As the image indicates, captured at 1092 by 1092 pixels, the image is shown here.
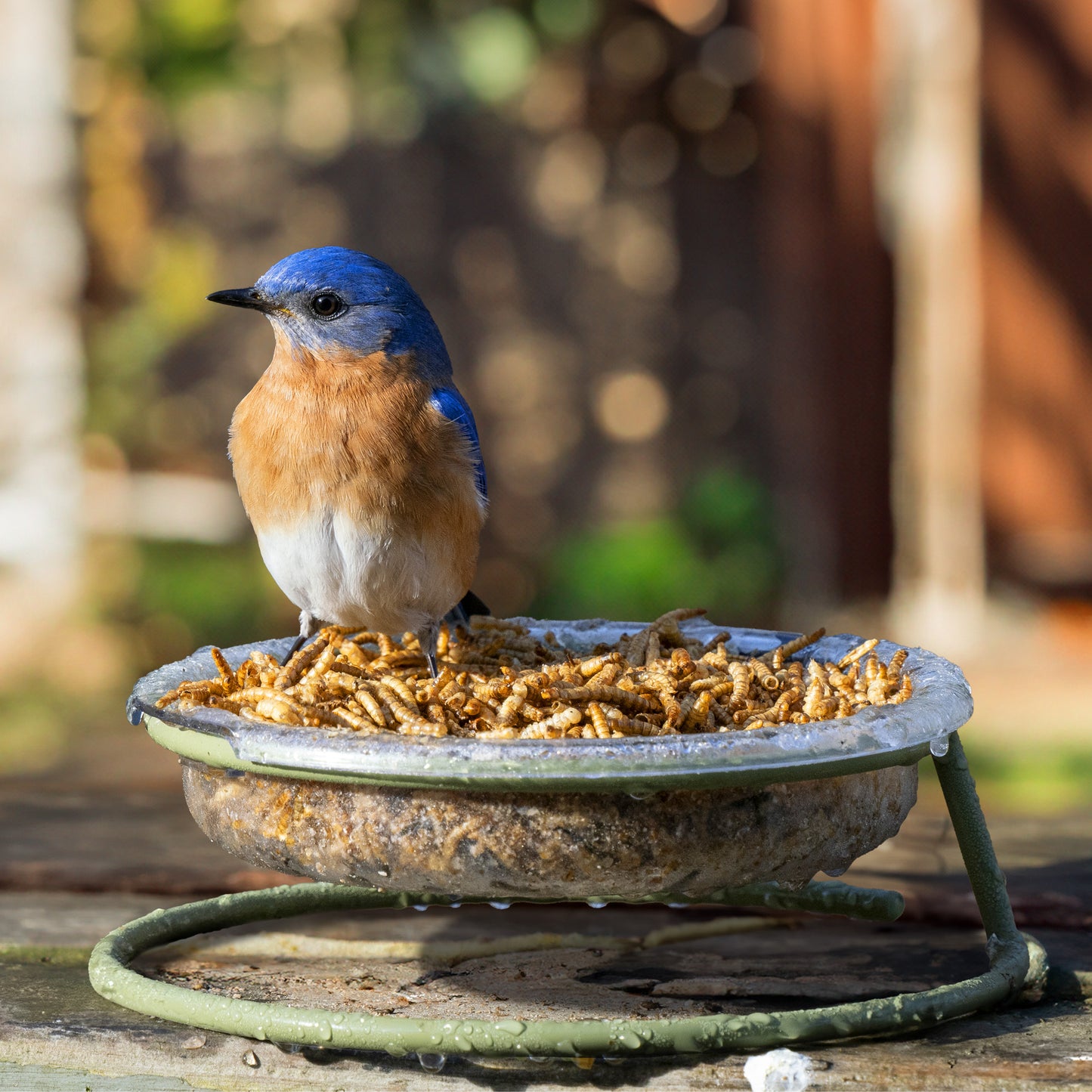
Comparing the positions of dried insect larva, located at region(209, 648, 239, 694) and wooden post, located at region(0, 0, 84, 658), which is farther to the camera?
wooden post, located at region(0, 0, 84, 658)

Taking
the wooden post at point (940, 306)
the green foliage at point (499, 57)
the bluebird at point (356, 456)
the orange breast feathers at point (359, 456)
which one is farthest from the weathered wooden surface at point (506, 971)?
the green foliage at point (499, 57)

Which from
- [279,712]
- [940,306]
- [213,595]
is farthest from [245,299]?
[213,595]

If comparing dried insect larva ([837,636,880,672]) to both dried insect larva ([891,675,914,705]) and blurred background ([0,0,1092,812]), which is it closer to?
dried insect larva ([891,675,914,705])

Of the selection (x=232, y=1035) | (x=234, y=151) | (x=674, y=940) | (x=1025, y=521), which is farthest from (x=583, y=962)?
(x=234, y=151)

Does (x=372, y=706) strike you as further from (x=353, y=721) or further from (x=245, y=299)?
(x=245, y=299)

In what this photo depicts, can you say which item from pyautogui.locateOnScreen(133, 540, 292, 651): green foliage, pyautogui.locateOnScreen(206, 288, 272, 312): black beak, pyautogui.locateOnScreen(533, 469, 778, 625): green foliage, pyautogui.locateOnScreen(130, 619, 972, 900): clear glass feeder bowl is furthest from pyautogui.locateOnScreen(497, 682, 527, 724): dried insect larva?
pyautogui.locateOnScreen(133, 540, 292, 651): green foliage

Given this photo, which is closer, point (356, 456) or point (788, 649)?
point (788, 649)

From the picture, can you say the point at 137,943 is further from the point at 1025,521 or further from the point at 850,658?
the point at 1025,521

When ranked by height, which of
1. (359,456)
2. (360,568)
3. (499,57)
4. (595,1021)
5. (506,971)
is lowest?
(506,971)
